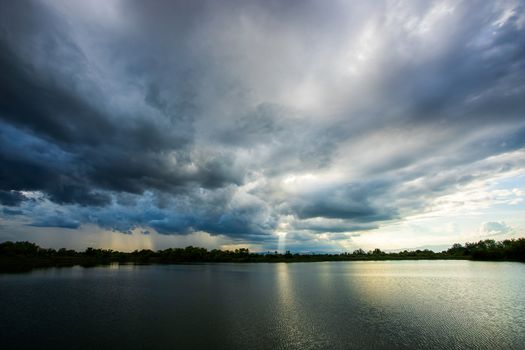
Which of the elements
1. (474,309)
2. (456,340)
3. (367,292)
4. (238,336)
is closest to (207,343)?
(238,336)

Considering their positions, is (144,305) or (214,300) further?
(214,300)

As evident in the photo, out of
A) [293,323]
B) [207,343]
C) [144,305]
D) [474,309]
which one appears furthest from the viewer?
[144,305]

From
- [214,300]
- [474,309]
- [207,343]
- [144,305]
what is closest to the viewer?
[207,343]

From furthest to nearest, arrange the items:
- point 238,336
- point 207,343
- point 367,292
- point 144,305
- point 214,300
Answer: point 367,292, point 214,300, point 144,305, point 238,336, point 207,343

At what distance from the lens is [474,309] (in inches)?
1554

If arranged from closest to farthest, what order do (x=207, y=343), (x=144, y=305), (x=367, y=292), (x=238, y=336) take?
(x=207, y=343) < (x=238, y=336) < (x=144, y=305) < (x=367, y=292)

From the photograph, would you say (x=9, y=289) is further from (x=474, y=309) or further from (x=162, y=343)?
(x=474, y=309)

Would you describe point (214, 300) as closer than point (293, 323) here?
No

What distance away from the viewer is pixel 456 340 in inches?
1049

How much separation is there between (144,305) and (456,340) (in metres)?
41.2

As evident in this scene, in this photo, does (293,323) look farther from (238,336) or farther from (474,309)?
(474,309)

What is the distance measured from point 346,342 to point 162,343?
1704 cm

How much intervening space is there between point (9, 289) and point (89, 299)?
77.2ft

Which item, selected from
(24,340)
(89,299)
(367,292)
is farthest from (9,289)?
(367,292)
